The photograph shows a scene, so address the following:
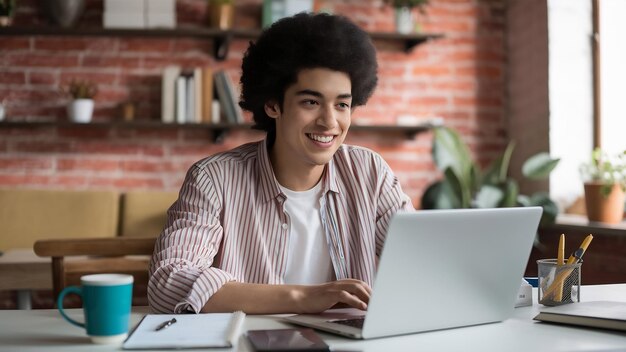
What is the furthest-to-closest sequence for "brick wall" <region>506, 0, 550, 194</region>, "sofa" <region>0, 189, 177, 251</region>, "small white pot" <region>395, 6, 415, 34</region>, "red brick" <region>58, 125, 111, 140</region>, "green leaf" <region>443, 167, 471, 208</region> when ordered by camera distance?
"small white pot" <region>395, 6, 415, 34</region> → "red brick" <region>58, 125, 111, 140</region> → "brick wall" <region>506, 0, 550, 194</region> → "sofa" <region>0, 189, 177, 251</region> → "green leaf" <region>443, 167, 471, 208</region>

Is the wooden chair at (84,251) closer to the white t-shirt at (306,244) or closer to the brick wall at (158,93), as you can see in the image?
the white t-shirt at (306,244)

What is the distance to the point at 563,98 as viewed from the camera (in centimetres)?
362

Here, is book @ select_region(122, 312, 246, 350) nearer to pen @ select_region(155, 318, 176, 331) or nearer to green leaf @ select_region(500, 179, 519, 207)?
pen @ select_region(155, 318, 176, 331)

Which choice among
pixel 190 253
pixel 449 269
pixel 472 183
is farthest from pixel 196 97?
pixel 449 269

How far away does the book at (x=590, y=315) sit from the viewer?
114 cm

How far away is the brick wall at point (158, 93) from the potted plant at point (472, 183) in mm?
466

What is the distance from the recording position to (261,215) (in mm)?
1665

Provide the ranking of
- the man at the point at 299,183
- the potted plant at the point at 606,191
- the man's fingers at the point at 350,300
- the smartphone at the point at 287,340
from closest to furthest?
the smartphone at the point at 287,340 → the man's fingers at the point at 350,300 → the man at the point at 299,183 → the potted plant at the point at 606,191

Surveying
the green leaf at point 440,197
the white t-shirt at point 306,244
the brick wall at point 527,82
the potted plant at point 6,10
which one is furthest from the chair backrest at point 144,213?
the white t-shirt at point 306,244

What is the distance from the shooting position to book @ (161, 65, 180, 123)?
147 inches

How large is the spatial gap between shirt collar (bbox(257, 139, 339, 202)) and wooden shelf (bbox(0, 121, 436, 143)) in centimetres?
194

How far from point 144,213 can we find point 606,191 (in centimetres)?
221

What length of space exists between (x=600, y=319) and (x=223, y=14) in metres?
3.01

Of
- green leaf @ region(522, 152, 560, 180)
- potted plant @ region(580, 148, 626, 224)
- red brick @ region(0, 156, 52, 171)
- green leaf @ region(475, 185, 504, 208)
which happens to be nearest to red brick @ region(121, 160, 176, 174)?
red brick @ region(0, 156, 52, 171)
